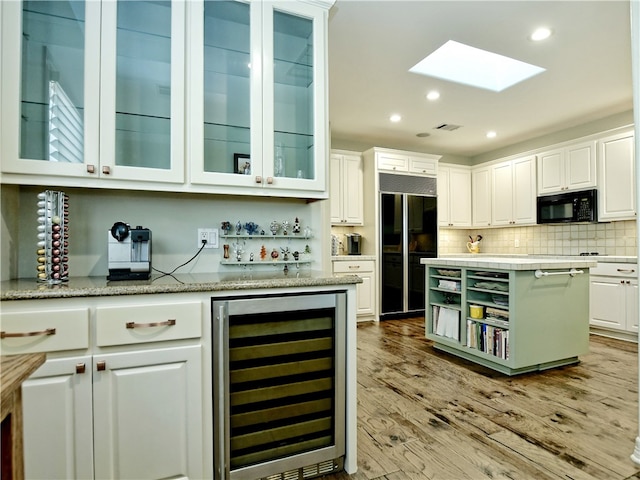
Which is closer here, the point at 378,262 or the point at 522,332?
the point at 522,332

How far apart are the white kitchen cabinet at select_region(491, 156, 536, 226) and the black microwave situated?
0.54ft

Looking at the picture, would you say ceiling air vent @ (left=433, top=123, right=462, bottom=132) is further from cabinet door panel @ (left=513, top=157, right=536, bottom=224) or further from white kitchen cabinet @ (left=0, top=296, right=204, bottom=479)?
white kitchen cabinet @ (left=0, top=296, right=204, bottom=479)

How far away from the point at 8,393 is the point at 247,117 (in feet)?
5.25

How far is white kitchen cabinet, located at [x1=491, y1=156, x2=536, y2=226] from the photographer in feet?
16.7

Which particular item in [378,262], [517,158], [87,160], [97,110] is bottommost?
[378,262]

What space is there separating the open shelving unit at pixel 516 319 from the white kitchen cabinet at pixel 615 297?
1.23 metres

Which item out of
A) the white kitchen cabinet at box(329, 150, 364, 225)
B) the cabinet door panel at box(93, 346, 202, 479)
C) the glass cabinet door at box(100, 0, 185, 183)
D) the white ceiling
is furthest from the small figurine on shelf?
the white kitchen cabinet at box(329, 150, 364, 225)

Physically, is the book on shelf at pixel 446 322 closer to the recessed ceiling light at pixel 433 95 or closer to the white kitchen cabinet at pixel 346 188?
the white kitchen cabinet at pixel 346 188

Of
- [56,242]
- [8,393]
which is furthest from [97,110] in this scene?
[8,393]

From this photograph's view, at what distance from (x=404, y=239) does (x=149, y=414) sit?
420cm

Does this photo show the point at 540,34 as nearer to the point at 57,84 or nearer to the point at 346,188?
the point at 346,188

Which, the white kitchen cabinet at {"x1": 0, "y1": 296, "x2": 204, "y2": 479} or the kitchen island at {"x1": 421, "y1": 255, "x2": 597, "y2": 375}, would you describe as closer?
the white kitchen cabinet at {"x1": 0, "y1": 296, "x2": 204, "y2": 479}

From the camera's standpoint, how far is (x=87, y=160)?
61.8 inches

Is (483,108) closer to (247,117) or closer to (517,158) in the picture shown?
(517,158)
